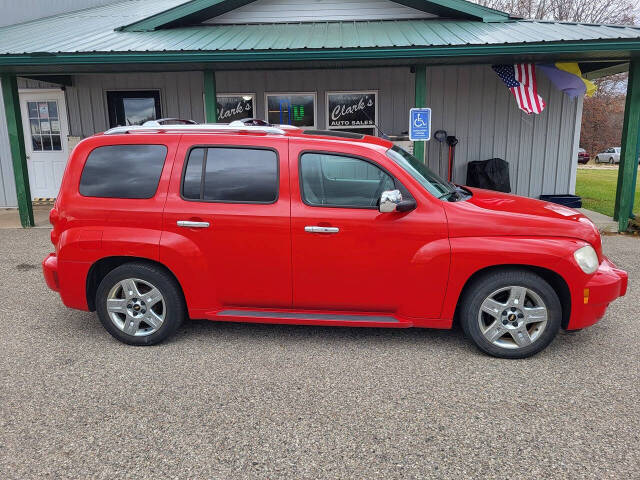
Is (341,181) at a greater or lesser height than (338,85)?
lesser

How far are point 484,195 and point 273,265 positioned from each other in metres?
2.05

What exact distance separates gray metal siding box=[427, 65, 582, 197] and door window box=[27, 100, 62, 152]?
28.6ft

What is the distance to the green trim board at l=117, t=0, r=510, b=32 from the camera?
30.2 feet

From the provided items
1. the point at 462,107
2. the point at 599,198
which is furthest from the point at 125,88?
the point at 599,198

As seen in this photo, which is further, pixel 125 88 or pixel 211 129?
pixel 125 88

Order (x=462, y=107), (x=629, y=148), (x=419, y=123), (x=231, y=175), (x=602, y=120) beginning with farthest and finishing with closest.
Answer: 1. (x=602, y=120)
2. (x=462, y=107)
3. (x=629, y=148)
4. (x=419, y=123)
5. (x=231, y=175)

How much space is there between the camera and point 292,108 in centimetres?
1115

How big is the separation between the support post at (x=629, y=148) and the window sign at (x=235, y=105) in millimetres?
7341

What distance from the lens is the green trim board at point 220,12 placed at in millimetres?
9195

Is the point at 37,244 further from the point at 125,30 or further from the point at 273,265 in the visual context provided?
the point at 273,265

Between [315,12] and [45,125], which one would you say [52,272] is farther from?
[45,125]

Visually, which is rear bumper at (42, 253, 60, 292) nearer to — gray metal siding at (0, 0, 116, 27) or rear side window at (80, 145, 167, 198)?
rear side window at (80, 145, 167, 198)

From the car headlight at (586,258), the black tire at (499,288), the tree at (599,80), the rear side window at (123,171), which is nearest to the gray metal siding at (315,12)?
the rear side window at (123,171)

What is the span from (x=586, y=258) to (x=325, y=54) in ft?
17.5
